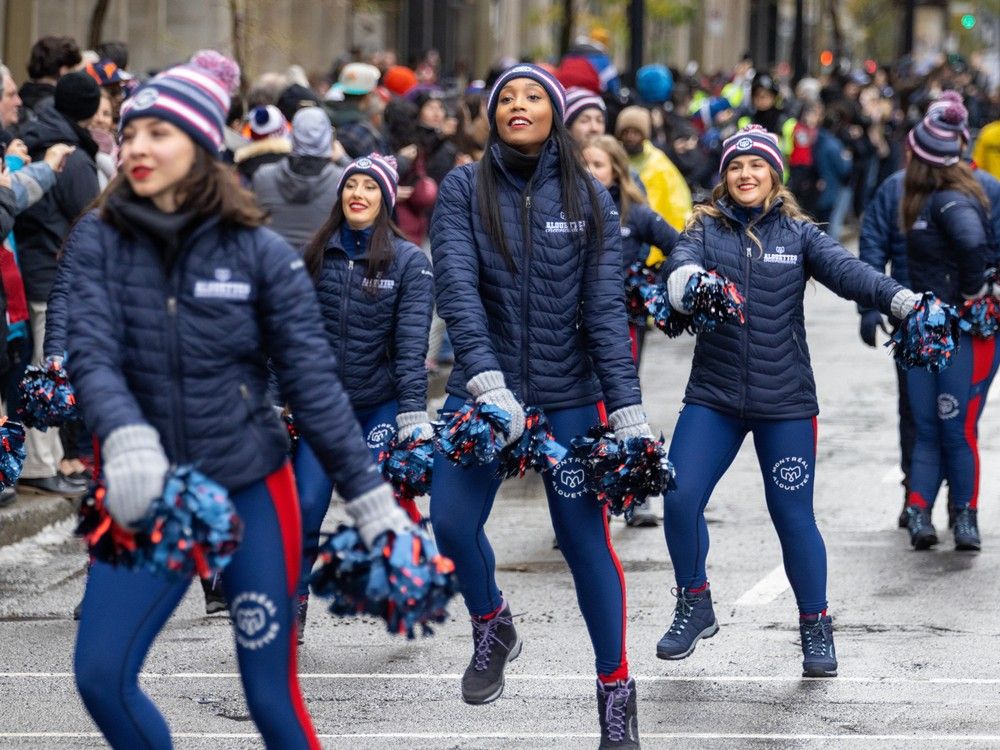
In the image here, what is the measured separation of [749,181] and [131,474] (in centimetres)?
A: 342

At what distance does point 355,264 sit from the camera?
24.9ft

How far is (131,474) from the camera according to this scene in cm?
438

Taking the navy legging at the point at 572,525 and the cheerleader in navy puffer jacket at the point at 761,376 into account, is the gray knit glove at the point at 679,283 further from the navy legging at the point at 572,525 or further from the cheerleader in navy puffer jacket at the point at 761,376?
the navy legging at the point at 572,525

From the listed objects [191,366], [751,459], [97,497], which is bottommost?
[751,459]

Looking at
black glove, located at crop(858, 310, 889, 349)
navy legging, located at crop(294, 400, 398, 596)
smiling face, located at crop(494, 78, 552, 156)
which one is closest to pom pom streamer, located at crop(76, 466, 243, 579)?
smiling face, located at crop(494, 78, 552, 156)

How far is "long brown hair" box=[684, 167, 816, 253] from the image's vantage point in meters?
7.23

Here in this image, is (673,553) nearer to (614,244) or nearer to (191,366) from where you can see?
(614,244)

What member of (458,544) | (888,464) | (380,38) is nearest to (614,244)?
(458,544)

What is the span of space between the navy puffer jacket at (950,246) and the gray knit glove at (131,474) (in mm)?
5530

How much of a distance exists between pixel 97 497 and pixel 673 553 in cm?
308

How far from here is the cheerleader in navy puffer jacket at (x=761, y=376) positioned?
710cm

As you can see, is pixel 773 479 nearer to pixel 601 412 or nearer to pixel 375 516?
pixel 601 412

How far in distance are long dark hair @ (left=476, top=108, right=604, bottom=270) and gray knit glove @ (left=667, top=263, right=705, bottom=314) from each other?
883 mm

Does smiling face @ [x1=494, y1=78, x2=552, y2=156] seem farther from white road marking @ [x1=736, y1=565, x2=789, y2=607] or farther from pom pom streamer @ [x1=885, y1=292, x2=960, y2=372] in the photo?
white road marking @ [x1=736, y1=565, x2=789, y2=607]
